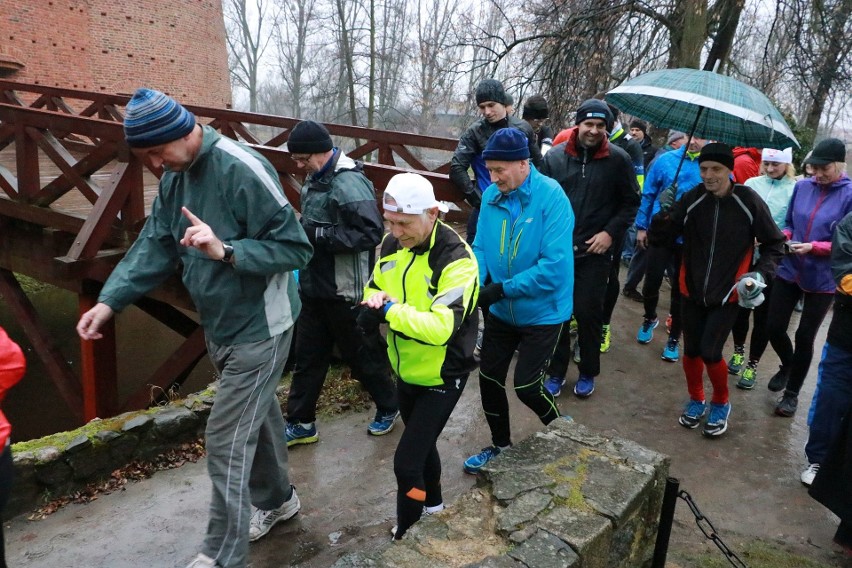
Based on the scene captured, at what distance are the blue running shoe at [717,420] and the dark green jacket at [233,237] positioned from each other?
299 cm

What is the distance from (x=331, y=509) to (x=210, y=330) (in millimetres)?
1380

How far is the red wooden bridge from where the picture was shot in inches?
206

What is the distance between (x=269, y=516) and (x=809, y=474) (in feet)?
10.1

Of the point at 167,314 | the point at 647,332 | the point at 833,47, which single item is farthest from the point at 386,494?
the point at 833,47

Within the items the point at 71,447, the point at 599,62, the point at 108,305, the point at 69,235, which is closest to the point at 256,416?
the point at 108,305

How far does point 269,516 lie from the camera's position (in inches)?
125

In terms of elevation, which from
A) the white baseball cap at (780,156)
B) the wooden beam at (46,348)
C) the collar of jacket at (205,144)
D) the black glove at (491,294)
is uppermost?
the white baseball cap at (780,156)

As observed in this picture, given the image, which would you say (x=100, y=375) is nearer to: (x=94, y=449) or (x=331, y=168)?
(x=94, y=449)

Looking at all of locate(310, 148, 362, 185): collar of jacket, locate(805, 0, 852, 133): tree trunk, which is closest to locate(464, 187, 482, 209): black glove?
locate(310, 148, 362, 185): collar of jacket

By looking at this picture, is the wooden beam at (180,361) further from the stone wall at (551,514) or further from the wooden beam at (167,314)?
the stone wall at (551,514)

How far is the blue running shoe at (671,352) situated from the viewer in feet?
17.7

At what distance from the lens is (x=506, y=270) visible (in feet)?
10.9

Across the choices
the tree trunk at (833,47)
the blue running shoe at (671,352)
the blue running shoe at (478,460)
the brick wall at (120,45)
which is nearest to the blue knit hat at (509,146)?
the blue running shoe at (478,460)

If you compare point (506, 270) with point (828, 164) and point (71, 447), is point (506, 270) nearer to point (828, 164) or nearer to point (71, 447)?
point (828, 164)
